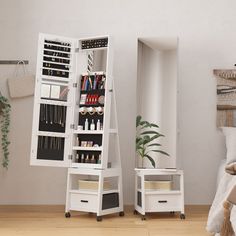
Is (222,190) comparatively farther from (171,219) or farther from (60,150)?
(60,150)

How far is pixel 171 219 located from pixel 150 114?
1.09 meters

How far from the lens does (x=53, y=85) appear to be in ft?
12.8

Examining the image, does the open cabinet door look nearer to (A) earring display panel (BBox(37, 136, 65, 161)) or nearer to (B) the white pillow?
(A) earring display panel (BBox(37, 136, 65, 161))

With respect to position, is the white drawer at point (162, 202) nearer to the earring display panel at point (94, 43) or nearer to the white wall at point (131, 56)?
the white wall at point (131, 56)

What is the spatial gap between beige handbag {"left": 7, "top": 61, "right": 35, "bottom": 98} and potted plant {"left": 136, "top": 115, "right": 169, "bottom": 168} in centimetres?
119

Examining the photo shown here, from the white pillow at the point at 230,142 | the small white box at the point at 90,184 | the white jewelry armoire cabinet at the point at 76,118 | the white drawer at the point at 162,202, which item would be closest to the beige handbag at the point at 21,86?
the white jewelry armoire cabinet at the point at 76,118

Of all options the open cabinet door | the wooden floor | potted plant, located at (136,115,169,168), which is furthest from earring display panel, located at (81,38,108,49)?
the wooden floor

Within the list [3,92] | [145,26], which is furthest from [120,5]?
[3,92]

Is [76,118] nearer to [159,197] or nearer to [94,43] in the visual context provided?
[94,43]

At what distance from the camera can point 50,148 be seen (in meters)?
3.86

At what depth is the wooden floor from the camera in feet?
10.2

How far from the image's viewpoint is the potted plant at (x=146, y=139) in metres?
4.06

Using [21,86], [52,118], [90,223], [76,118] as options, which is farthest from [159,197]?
[21,86]

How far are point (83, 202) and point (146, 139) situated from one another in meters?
0.90
